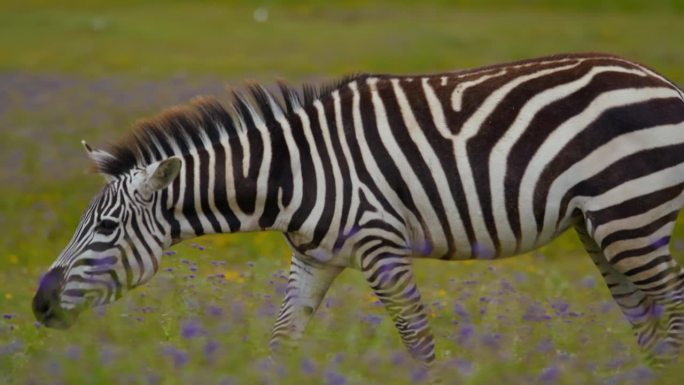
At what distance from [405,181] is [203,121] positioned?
56.0 inches

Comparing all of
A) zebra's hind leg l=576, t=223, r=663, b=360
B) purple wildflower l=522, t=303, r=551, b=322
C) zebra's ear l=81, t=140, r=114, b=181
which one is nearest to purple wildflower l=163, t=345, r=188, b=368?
zebra's ear l=81, t=140, r=114, b=181

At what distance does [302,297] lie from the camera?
7.05m

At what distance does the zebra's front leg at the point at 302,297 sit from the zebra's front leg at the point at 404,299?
50cm

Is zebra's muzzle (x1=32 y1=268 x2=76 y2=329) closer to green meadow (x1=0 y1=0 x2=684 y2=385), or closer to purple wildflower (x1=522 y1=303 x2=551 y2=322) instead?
green meadow (x1=0 y1=0 x2=684 y2=385)

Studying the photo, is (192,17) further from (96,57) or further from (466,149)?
(466,149)

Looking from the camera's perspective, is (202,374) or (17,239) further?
(17,239)

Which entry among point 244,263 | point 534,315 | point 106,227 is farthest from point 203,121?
point 244,263

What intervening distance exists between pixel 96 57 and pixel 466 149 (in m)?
24.0

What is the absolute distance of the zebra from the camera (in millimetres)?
6566

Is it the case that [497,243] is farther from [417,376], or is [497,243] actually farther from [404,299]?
[417,376]

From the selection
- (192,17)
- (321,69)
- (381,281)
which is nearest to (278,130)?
(381,281)

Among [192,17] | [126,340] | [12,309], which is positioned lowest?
[192,17]

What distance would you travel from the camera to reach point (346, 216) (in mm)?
6617

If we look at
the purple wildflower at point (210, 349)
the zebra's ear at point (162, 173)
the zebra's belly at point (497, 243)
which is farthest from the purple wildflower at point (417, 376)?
the zebra's ear at point (162, 173)
